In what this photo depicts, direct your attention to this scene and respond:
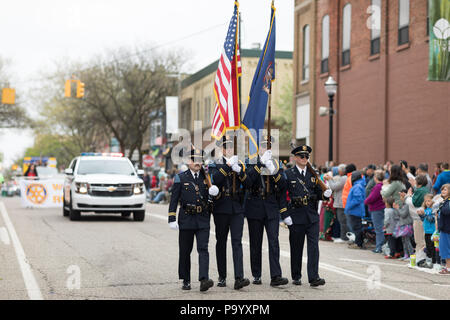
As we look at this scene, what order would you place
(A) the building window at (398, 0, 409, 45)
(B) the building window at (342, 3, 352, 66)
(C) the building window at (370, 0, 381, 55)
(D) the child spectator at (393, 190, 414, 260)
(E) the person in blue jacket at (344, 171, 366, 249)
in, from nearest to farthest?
(D) the child spectator at (393, 190, 414, 260)
(E) the person in blue jacket at (344, 171, 366, 249)
(A) the building window at (398, 0, 409, 45)
(C) the building window at (370, 0, 381, 55)
(B) the building window at (342, 3, 352, 66)

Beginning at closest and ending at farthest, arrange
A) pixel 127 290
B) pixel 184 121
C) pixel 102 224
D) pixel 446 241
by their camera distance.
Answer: pixel 127 290
pixel 446 241
pixel 102 224
pixel 184 121

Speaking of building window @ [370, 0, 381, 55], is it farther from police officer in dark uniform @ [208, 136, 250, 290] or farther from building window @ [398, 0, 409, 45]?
police officer in dark uniform @ [208, 136, 250, 290]

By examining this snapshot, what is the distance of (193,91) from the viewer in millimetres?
59219

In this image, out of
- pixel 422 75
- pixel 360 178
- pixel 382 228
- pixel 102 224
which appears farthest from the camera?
pixel 422 75

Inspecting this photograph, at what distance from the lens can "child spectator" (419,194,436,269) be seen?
41.6 feet

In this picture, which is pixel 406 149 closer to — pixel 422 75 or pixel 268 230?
pixel 422 75

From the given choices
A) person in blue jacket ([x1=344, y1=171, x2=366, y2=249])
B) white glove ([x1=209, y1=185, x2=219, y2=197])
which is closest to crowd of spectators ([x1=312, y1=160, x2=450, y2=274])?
person in blue jacket ([x1=344, y1=171, x2=366, y2=249])

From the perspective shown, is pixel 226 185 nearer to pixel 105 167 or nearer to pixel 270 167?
pixel 270 167

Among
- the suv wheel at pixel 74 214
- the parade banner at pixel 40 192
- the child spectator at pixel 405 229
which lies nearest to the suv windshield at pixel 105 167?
the suv wheel at pixel 74 214

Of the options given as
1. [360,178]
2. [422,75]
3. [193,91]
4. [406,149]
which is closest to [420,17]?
[422,75]

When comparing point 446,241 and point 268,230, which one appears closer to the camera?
point 268,230

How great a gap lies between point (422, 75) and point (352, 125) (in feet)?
19.6

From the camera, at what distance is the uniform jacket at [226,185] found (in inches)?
382

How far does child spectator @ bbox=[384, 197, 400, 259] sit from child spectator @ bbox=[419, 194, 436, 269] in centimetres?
149
